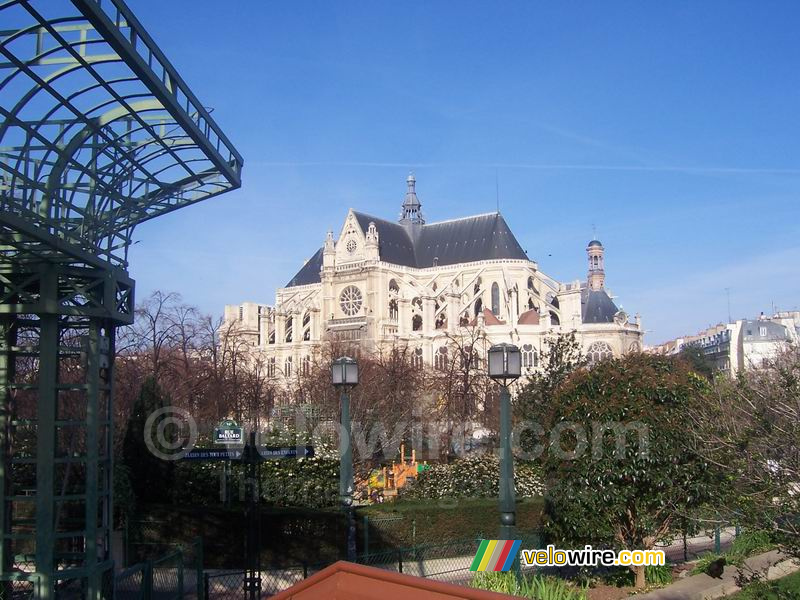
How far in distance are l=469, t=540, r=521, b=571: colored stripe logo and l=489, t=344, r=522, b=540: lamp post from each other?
329mm

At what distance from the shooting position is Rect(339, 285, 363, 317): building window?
79.7m

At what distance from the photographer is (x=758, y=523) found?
781cm

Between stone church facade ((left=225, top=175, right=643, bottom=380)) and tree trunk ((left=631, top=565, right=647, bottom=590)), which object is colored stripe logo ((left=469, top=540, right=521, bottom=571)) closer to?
tree trunk ((left=631, top=565, right=647, bottom=590))

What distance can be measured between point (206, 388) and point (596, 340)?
44143 mm

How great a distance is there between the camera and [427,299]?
74.7 meters

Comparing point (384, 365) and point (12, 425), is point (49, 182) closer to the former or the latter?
point (12, 425)

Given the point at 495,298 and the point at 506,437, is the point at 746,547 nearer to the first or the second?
the point at 506,437

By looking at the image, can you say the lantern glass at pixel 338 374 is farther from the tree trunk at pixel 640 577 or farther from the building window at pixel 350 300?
the building window at pixel 350 300

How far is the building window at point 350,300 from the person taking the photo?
3137 inches

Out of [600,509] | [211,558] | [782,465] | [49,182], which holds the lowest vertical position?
[211,558]

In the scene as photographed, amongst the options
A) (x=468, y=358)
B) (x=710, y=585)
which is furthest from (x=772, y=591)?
(x=468, y=358)

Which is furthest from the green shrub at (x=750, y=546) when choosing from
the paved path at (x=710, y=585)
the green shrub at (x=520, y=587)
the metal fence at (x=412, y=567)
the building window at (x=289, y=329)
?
the building window at (x=289, y=329)

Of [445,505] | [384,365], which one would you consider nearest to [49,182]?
[445,505]

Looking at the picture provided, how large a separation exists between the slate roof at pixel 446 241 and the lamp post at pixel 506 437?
66.3 metres
